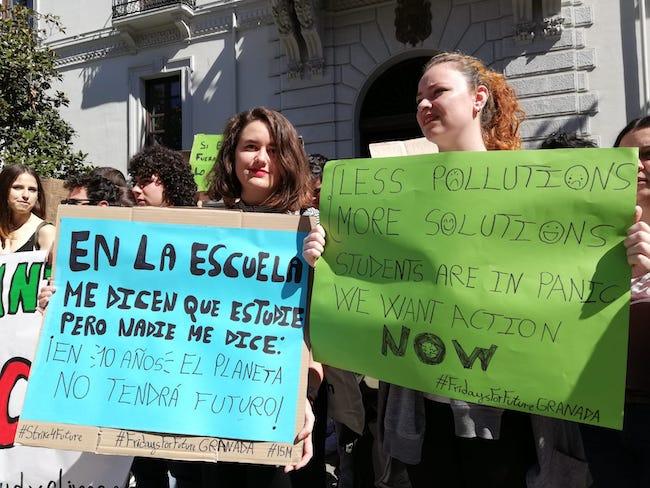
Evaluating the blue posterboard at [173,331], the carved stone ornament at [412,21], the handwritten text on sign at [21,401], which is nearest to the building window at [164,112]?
the carved stone ornament at [412,21]

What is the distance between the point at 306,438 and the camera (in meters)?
1.70

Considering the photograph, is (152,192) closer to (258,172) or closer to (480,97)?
(258,172)

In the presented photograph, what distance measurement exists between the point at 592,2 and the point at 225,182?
26.7ft

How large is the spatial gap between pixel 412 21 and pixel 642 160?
833 cm

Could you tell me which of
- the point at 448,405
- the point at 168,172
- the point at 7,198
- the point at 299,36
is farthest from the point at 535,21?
the point at 448,405

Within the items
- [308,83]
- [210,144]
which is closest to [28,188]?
[210,144]

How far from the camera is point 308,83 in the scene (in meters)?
10.1

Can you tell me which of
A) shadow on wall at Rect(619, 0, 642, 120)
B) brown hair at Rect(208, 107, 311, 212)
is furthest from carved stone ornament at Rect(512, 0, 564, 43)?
brown hair at Rect(208, 107, 311, 212)

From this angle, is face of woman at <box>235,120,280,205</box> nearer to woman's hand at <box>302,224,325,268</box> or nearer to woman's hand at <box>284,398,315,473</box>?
woman's hand at <box>302,224,325,268</box>

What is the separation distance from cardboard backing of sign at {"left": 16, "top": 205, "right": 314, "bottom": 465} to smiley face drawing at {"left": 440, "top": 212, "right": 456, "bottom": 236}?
431mm

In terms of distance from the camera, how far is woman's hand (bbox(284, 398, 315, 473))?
63.1 inches

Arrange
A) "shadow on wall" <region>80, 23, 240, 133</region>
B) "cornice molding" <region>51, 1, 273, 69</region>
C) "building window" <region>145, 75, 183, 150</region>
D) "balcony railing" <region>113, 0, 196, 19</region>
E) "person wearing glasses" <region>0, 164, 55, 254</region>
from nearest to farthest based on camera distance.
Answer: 1. "person wearing glasses" <region>0, 164, 55, 254</region>
2. "cornice molding" <region>51, 1, 273, 69</region>
3. "shadow on wall" <region>80, 23, 240, 133</region>
4. "balcony railing" <region>113, 0, 196, 19</region>
5. "building window" <region>145, 75, 183, 150</region>

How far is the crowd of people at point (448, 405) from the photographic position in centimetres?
146

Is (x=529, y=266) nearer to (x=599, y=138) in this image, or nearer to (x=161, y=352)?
(x=161, y=352)
